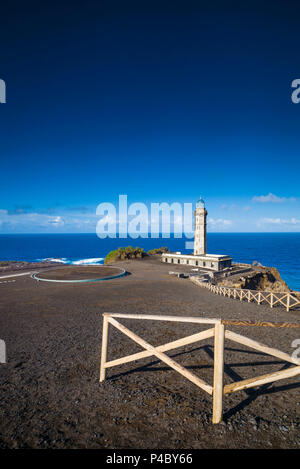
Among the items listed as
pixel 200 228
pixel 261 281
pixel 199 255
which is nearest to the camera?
pixel 261 281

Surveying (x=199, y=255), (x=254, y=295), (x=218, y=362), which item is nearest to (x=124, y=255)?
(x=199, y=255)

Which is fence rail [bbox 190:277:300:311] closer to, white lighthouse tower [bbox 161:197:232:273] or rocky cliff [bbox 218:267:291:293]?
rocky cliff [bbox 218:267:291:293]

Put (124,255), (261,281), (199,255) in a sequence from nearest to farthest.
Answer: (261,281)
(199,255)
(124,255)

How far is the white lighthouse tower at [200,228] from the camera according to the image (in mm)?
39981

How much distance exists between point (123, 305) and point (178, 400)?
866cm

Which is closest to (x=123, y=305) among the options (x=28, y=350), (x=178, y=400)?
(x=28, y=350)

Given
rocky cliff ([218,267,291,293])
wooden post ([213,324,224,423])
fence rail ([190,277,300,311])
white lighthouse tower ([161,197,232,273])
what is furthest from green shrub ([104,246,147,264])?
wooden post ([213,324,224,423])

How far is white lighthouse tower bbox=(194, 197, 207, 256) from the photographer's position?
3998 centimetres

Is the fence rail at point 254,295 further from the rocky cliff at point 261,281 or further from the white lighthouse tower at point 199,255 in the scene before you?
the white lighthouse tower at point 199,255

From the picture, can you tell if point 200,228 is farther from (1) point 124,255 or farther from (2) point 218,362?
Result: (2) point 218,362

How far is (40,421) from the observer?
4.20m

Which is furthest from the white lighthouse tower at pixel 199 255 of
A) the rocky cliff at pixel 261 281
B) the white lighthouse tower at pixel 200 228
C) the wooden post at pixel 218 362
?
the wooden post at pixel 218 362

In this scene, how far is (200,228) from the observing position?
40.2 meters
